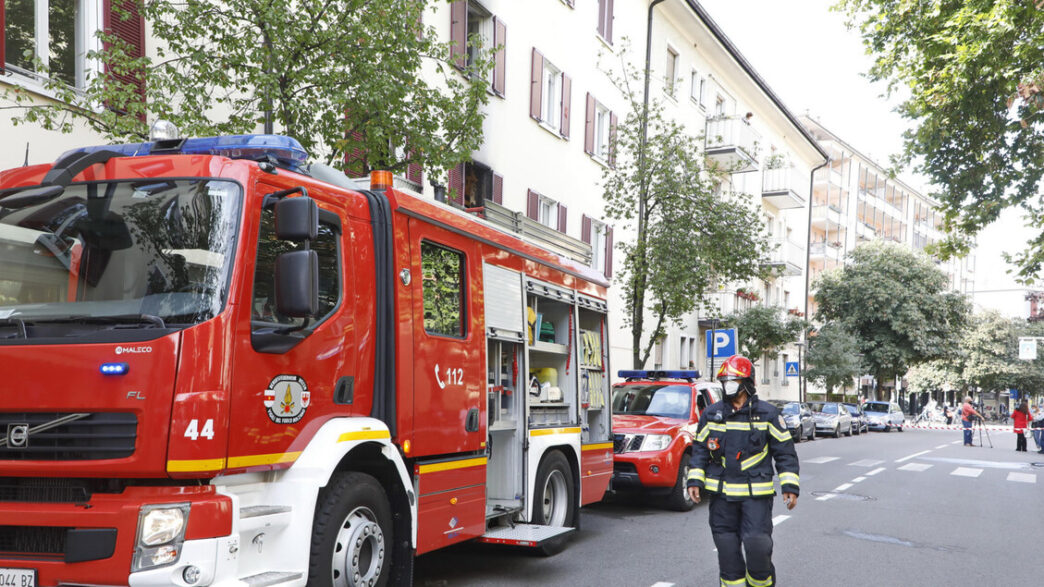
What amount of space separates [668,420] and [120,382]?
8722 millimetres

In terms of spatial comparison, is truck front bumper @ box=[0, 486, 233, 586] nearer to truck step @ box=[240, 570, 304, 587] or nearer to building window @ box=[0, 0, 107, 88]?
truck step @ box=[240, 570, 304, 587]

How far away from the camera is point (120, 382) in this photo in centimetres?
429

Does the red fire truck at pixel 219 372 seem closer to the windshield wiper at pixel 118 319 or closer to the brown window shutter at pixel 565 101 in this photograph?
the windshield wiper at pixel 118 319

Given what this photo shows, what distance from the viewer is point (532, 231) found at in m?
8.65

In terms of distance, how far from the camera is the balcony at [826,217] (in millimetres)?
55688

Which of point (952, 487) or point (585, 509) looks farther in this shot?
point (952, 487)

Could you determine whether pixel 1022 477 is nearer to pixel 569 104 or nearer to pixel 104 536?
pixel 569 104

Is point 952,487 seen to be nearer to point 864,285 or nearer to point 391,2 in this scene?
point 391,2

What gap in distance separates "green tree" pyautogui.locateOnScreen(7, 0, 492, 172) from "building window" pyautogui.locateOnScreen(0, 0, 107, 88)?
1.45 feet

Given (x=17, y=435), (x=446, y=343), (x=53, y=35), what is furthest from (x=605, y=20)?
(x=17, y=435)

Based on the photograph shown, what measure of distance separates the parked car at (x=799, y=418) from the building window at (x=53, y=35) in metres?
24.6

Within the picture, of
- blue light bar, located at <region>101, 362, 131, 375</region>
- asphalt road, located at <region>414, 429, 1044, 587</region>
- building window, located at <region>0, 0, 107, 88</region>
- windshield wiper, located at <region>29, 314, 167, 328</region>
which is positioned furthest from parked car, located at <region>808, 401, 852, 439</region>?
blue light bar, located at <region>101, 362, 131, 375</region>

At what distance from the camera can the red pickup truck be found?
444 inches

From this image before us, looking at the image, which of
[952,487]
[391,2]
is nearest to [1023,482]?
[952,487]
